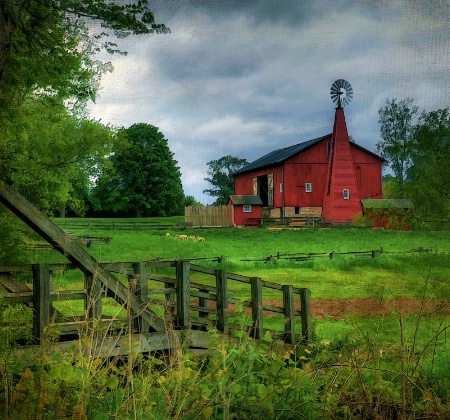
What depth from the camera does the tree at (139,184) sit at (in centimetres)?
584

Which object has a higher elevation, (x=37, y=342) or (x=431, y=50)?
(x=431, y=50)

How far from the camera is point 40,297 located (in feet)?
15.4

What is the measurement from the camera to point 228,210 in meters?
8.30

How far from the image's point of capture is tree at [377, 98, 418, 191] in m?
7.66

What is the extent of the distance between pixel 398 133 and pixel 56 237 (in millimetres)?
5320

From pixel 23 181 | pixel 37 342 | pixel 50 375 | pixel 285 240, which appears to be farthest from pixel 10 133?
pixel 285 240

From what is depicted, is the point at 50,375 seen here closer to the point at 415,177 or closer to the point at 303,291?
the point at 303,291

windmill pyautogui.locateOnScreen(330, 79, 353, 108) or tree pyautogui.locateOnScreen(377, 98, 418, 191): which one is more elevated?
windmill pyautogui.locateOnScreen(330, 79, 353, 108)

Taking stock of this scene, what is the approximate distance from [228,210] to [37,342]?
4.12 metres

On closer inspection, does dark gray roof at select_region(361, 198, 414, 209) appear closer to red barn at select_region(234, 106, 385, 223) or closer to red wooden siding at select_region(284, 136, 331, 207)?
red barn at select_region(234, 106, 385, 223)

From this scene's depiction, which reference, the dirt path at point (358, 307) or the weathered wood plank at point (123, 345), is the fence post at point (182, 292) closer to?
the weathered wood plank at point (123, 345)

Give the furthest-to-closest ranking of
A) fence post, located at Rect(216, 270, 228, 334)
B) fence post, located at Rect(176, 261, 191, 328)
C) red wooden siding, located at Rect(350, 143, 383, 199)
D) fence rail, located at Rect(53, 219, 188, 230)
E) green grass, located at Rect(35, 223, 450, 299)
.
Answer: red wooden siding, located at Rect(350, 143, 383, 199) → green grass, located at Rect(35, 223, 450, 299) → fence rail, located at Rect(53, 219, 188, 230) → fence post, located at Rect(216, 270, 228, 334) → fence post, located at Rect(176, 261, 191, 328)

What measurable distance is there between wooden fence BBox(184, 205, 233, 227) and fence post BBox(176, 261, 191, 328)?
1697 millimetres

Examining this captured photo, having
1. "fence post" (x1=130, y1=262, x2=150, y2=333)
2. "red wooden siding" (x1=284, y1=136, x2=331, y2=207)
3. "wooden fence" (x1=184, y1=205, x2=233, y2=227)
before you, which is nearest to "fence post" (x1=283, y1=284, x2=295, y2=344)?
"wooden fence" (x1=184, y1=205, x2=233, y2=227)
